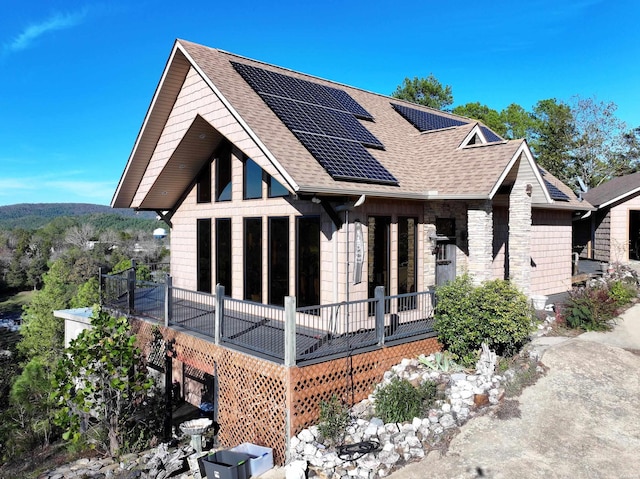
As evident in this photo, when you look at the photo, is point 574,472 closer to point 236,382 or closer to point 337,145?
point 236,382

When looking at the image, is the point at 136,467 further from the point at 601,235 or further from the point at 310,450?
the point at 601,235

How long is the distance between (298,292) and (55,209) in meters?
212

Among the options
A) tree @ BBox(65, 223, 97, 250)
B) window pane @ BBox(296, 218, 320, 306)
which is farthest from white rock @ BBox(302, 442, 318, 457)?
tree @ BBox(65, 223, 97, 250)

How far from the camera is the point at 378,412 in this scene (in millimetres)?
8086

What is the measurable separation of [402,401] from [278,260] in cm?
499

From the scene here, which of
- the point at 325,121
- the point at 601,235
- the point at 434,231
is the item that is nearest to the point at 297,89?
the point at 325,121

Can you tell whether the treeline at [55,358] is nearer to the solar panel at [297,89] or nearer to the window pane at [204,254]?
the window pane at [204,254]

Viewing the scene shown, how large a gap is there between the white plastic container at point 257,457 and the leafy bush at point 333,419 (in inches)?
42.1

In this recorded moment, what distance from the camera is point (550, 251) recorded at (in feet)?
51.9

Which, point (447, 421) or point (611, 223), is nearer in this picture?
point (447, 421)

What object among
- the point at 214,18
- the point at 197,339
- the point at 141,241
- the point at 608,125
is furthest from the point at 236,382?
the point at 141,241

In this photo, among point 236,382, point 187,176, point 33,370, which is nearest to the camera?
point 236,382

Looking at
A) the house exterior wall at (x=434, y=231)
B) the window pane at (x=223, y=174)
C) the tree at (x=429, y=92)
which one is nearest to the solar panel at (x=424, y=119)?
the house exterior wall at (x=434, y=231)

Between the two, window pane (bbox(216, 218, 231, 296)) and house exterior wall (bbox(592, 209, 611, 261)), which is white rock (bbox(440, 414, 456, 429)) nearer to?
window pane (bbox(216, 218, 231, 296))
